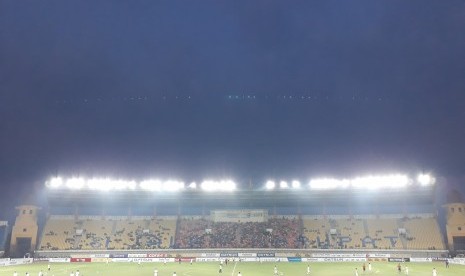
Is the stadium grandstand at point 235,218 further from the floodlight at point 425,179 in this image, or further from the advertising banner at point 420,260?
the advertising banner at point 420,260

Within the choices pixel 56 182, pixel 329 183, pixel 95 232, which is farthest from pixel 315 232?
pixel 56 182

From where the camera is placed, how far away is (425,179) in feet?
246

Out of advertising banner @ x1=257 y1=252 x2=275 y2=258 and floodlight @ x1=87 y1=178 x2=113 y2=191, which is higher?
floodlight @ x1=87 y1=178 x2=113 y2=191

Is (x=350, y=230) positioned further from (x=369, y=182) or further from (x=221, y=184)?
(x=221, y=184)

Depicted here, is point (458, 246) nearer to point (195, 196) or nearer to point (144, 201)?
point (195, 196)

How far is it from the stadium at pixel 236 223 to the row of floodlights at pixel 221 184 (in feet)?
0.71

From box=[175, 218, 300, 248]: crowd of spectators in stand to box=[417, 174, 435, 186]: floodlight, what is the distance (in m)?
27.1

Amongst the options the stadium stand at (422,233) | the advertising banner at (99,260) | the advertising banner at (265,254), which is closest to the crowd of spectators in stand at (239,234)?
the advertising banner at (265,254)

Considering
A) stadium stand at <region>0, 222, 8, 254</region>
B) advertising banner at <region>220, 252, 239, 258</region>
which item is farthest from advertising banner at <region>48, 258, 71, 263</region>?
advertising banner at <region>220, 252, 239, 258</region>

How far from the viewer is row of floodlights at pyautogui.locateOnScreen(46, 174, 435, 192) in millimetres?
76062

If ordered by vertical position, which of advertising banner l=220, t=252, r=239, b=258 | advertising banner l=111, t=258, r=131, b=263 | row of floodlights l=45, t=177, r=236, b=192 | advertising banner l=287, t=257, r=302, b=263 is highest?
row of floodlights l=45, t=177, r=236, b=192

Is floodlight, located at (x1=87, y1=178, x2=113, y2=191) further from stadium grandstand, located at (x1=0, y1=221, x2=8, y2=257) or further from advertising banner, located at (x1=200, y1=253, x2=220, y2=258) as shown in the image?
advertising banner, located at (x1=200, y1=253, x2=220, y2=258)

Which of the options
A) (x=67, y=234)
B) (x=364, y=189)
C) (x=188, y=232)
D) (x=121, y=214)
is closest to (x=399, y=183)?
(x=364, y=189)

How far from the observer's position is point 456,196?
7662 cm
